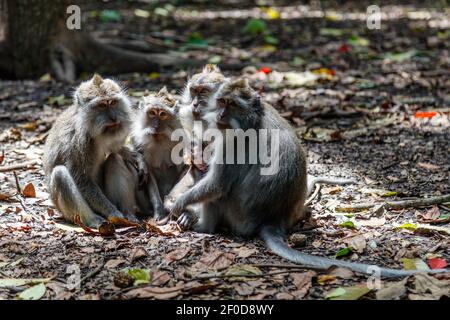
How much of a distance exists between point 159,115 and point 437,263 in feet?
8.40

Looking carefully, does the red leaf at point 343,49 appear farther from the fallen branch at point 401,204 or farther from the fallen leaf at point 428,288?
the fallen leaf at point 428,288

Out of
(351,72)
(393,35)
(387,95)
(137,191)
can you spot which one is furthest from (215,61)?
(137,191)

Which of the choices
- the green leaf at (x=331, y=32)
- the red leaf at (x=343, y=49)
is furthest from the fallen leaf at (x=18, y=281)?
the green leaf at (x=331, y=32)

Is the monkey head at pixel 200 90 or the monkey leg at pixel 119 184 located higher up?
the monkey head at pixel 200 90

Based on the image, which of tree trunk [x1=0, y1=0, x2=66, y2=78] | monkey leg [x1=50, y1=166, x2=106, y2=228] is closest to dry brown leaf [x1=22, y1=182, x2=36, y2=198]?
monkey leg [x1=50, y1=166, x2=106, y2=228]

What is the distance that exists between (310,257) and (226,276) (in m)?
0.63

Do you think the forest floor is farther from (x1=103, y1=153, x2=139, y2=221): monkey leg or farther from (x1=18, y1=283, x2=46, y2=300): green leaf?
(x1=103, y1=153, x2=139, y2=221): monkey leg

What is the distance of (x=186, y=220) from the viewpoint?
5648 millimetres

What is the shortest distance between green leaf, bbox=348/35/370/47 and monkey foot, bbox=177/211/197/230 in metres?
8.11

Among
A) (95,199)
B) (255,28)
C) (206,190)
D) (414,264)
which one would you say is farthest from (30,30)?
(414,264)

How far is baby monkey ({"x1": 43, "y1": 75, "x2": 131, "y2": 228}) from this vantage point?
5598mm

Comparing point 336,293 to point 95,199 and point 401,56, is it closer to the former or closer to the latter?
point 95,199

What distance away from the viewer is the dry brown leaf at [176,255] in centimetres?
486
